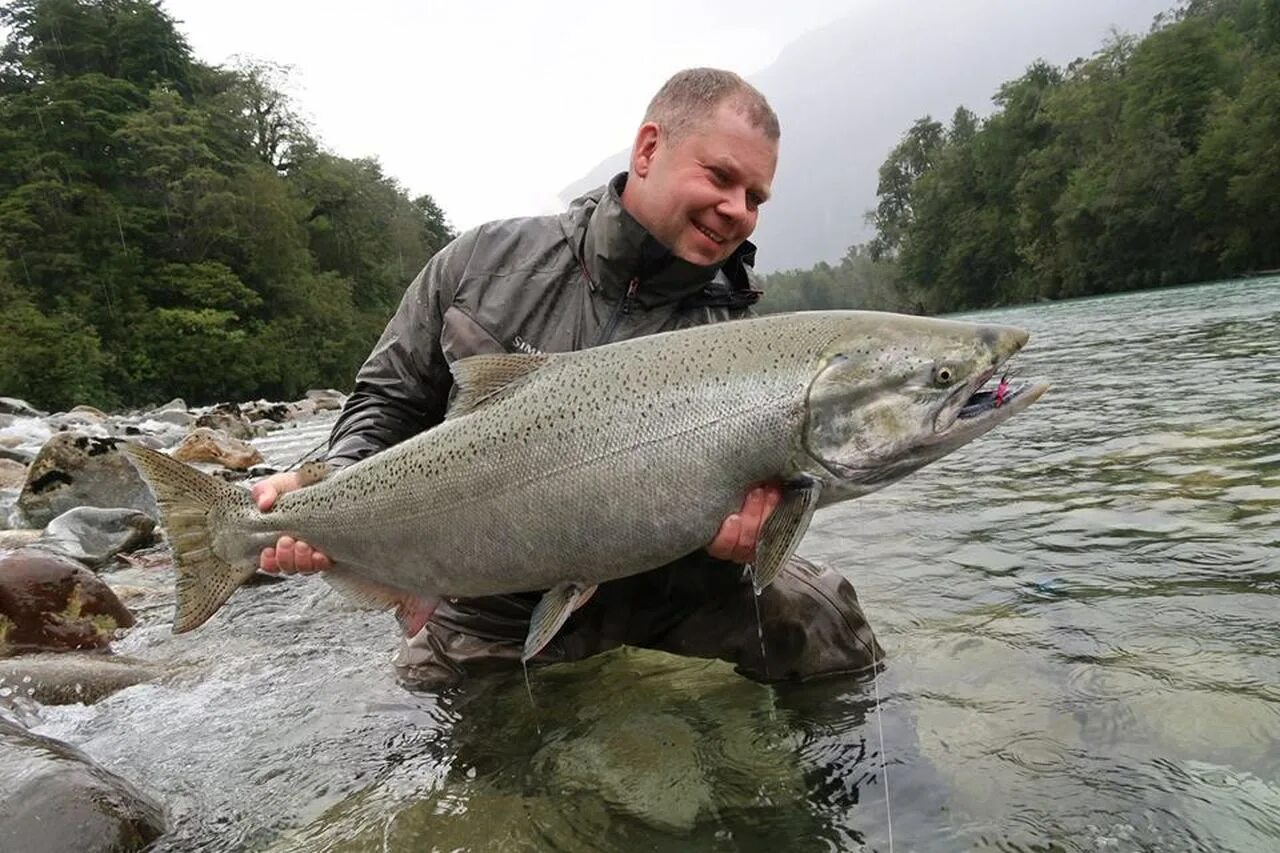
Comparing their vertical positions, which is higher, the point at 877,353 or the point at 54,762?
the point at 877,353

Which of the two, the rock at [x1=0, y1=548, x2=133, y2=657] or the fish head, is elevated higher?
the fish head

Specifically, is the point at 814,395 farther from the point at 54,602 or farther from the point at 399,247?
the point at 399,247

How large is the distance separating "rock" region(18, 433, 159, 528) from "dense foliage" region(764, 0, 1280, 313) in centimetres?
5169

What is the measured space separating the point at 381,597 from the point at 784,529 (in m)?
1.52

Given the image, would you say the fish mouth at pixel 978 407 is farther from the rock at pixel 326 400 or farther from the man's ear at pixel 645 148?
the rock at pixel 326 400

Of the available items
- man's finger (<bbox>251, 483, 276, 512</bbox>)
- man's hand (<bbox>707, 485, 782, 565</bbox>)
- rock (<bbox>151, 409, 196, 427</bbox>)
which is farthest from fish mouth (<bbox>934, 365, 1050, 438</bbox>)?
rock (<bbox>151, 409, 196, 427</bbox>)

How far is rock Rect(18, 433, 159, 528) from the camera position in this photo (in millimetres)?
8727

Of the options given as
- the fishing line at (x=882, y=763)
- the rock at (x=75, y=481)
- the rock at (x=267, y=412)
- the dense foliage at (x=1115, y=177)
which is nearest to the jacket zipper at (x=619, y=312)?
the fishing line at (x=882, y=763)

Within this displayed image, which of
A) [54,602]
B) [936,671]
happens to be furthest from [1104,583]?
[54,602]

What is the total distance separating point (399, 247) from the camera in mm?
63156

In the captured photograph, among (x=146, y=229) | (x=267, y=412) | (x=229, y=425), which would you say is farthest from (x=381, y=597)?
(x=146, y=229)

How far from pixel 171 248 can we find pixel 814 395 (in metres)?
45.2

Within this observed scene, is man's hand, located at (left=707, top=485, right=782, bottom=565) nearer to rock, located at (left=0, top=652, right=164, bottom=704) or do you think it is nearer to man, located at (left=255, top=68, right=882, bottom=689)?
man, located at (left=255, top=68, right=882, bottom=689)

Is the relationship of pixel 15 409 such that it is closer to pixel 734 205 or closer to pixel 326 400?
pixel 326 400
